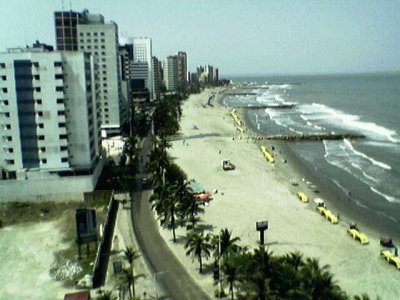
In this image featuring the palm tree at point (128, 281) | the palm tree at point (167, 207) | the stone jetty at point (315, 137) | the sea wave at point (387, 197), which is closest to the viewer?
the palm tree at point (128, 281)

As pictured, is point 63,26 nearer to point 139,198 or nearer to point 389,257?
point 139,198

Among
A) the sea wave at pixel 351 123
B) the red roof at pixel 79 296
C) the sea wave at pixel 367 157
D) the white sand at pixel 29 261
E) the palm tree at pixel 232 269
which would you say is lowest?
the white sand at pixel 29 261

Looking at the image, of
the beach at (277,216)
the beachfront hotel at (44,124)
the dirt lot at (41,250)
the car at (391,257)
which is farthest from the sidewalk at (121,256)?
the car at (391,257)

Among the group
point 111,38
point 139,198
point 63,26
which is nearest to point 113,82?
point 111,38

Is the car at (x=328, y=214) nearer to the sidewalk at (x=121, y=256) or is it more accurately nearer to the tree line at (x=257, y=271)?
the tree line at (x=257, y=271)

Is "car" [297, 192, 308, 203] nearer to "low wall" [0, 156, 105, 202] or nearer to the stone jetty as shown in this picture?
"low wall" [0, 156, 105, 202]

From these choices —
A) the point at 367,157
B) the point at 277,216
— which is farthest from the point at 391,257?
the point at 367,157

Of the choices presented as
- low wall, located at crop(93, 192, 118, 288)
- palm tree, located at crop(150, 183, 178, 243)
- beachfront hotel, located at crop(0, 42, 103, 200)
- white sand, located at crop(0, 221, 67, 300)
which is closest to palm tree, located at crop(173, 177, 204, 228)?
palm tree, located at crop(150, 183, 178, 243)

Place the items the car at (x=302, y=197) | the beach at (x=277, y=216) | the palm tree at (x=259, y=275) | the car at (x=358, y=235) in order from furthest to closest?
the car at (x=302, y=197) → the car at (x=358, y=235) → the beach at (x=277, y=216) → the palm tree at (x=259, y=275)
